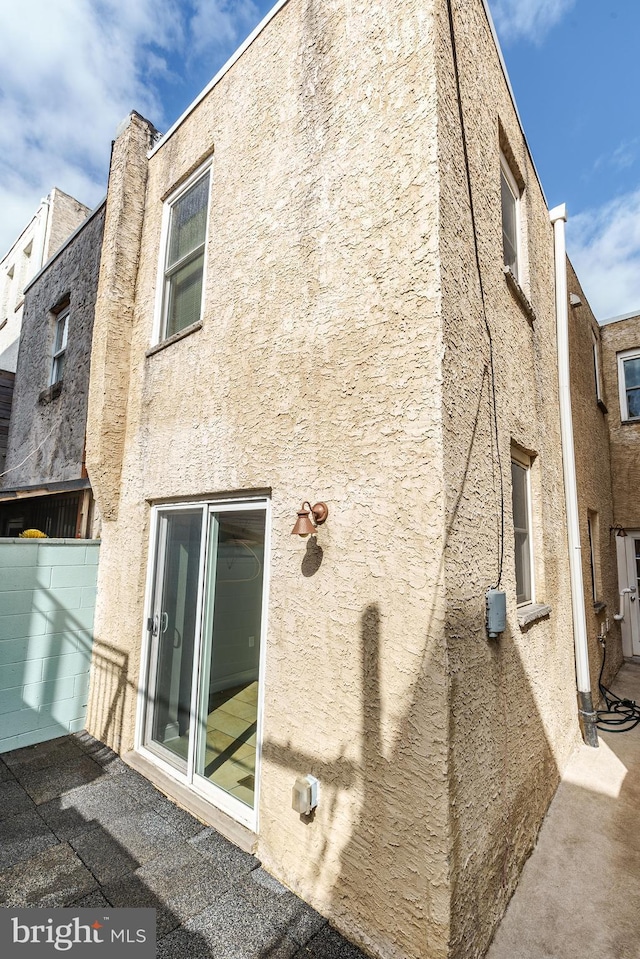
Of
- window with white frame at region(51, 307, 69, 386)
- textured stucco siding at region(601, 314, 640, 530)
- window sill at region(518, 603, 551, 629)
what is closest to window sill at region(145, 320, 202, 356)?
window with white frame at region(51, 307, 69, 386)

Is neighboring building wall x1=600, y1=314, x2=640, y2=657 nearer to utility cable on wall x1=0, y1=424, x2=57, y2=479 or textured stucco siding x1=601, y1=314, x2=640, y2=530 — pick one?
textured stucco siding x1=601, y1=314, x2=640, y2=530

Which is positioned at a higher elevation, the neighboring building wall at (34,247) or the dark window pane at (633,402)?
the neighboring building wall at (34,247)

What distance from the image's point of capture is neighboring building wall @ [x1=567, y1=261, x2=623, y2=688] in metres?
6.25

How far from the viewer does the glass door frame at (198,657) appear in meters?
3.16

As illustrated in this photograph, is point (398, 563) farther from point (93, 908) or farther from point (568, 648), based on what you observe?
point (568, 648)

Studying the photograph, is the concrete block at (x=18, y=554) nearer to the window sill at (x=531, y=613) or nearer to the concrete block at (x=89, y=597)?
the concrete block at (x=89, y=597)

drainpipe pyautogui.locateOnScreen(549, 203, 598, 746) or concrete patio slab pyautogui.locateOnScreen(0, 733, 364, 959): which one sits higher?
drainpipe pyautogui.locateOnScreen(549, 203, 598, 746)

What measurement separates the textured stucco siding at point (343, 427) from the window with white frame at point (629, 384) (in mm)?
9285

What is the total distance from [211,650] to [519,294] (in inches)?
174

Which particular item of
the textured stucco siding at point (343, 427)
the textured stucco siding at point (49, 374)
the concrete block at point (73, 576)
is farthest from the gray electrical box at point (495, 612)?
the textured stucco siding at point (49, 374)

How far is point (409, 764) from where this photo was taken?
224cm

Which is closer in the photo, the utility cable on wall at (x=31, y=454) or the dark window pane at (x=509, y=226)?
the dark window pane at (x=509, y=226)

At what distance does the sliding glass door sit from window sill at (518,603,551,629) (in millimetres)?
2089

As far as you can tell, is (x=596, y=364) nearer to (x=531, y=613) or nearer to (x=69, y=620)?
(x=531, y=613)
